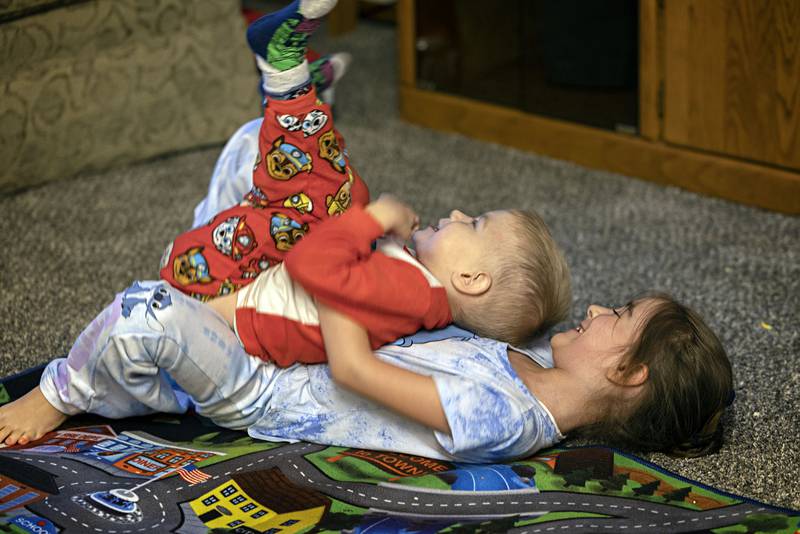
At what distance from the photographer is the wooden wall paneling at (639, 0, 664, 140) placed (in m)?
1.98

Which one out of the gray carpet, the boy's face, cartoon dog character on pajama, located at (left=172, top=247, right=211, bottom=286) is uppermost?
the boy's face

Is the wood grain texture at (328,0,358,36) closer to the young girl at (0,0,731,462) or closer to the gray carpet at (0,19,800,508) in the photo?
the gray carpet at (0,19,800,508)

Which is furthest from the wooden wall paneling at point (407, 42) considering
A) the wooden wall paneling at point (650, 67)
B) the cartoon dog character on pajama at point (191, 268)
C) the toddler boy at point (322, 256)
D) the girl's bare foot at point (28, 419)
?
the girl's bare foot at point (28, 419)

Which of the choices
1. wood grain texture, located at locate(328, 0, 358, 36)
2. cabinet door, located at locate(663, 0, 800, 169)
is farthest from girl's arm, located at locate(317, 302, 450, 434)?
wood grain texture, located at locate(328, 0, 358, 36)

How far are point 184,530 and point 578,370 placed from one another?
0.51 meters

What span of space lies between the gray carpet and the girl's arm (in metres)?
0.34

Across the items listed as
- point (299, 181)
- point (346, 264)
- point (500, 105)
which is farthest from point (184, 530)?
point (500, 105)

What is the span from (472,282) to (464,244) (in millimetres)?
52

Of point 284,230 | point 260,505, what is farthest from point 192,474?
point 284,230

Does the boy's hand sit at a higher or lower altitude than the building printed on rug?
higher

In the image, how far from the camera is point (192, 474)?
3.76ft

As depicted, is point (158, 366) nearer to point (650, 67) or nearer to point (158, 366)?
point (158, 366)

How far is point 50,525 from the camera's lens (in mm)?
1033

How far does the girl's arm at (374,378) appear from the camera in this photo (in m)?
1.12
